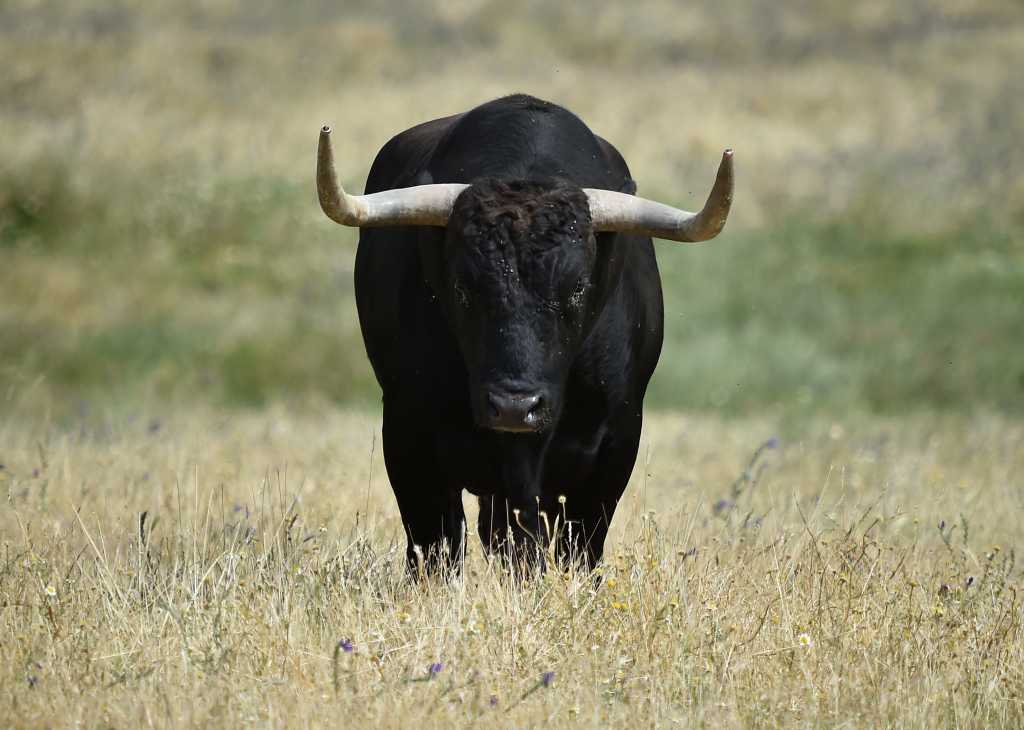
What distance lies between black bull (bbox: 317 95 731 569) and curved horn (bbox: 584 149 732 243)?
0.04 meters

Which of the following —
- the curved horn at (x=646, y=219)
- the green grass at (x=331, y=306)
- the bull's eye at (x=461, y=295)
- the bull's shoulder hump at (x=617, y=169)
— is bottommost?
the green grass at (x=331, y=306)

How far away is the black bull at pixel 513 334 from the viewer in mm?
5680

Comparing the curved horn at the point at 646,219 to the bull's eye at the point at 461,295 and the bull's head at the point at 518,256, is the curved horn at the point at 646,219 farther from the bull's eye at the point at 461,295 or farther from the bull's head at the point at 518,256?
the bull's eye at the point at 461,295

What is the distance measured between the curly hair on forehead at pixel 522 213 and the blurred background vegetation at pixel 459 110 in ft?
35.6

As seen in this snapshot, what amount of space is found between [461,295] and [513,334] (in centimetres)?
31

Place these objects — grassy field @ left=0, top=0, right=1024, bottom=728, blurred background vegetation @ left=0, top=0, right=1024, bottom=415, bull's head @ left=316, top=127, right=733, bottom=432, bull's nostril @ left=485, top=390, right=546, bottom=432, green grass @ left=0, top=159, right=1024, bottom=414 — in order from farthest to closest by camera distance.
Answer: blurred background vegetation @ left=0, top=0, right=1024, bottom=415, green grass @ left=0, top=159, right=1024, bottom=414, bull's head @ left=316, top=127, right=733, bottom=432, bull's nostril @ left=485, top=390, right=546, bottom=432, grassy field @ left=0, top=0, right=1024, bottom=728

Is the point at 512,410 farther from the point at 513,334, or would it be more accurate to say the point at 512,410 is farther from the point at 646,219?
the point at 646,219

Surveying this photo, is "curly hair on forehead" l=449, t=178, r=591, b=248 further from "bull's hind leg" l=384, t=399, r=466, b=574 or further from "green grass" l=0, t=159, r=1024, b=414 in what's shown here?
"green grass" l=0, t=159, r=1024, b=414

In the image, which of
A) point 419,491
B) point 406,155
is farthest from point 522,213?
point 406,155

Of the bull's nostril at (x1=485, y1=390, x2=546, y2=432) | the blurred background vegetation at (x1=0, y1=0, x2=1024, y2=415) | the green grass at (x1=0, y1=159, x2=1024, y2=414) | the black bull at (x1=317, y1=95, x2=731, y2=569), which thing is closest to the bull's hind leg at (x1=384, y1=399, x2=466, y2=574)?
the black bull at (x1=317, y1=95, x2=731, y2=569)

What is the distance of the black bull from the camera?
18.6 feet

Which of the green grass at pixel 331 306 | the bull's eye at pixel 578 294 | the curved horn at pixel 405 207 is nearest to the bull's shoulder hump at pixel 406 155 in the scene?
the curved horn at pixel 405 207

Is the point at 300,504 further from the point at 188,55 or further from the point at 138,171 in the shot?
the point at 188,55

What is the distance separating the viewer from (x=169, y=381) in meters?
18.6
